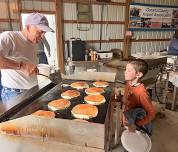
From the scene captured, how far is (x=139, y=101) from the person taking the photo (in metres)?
1.85

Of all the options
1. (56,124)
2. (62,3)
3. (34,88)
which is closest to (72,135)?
(56,124)

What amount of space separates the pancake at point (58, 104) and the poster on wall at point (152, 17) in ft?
15.2

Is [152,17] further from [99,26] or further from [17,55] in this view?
[17,55]

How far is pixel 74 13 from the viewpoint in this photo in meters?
4.94

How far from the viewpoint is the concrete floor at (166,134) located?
2535mm

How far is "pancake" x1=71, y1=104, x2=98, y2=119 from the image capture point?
4.39 ft

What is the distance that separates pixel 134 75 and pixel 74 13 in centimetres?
359

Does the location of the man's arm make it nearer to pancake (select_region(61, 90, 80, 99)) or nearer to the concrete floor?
pancake (select_region(61, 90, 80, 99))

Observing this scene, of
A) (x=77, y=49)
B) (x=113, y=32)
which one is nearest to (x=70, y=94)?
(x=77, y=49)

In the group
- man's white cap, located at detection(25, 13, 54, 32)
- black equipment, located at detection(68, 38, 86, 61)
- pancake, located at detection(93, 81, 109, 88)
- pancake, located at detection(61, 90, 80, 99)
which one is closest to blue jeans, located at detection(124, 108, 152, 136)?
pancake, located at detection(93, 81, 109, 88)

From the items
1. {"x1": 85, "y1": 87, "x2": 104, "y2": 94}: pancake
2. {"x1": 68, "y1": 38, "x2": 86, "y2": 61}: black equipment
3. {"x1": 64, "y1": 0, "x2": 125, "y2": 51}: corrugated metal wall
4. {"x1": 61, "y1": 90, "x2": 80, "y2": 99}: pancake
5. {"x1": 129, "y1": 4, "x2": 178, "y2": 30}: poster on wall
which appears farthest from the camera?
{"x1": 129, "y1": 4, "x2": 178, "y2": 30}: poster on wall

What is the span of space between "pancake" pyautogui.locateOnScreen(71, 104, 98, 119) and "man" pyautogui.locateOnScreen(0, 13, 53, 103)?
0.48 metres

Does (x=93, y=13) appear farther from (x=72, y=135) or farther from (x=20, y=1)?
(x=72, y=135)

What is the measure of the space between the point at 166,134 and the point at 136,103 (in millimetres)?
1372
